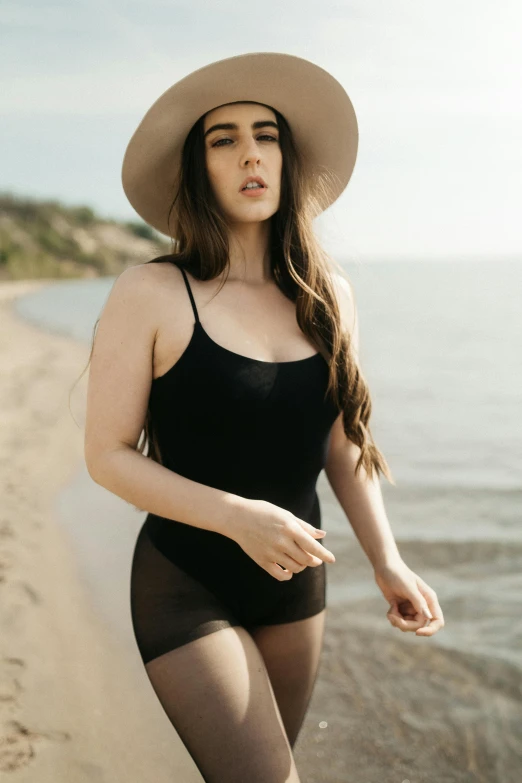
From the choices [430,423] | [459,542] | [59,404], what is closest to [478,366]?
[430,423]

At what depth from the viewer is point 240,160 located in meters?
2.00

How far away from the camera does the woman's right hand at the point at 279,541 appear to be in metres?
1.56

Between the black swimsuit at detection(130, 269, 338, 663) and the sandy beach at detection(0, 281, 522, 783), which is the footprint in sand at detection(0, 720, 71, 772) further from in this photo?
the black swimsuit at detection(130, 269, 338, 663)

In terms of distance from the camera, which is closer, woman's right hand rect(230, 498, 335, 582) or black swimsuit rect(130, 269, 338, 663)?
woman's right hand rect(230, 498, 335, 582)

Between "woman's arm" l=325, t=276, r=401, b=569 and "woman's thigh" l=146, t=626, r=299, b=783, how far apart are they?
52 cm

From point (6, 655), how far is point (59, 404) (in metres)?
6.24

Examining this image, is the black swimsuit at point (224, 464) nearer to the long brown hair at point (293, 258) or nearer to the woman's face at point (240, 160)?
the long brown hair at point (293, 258)

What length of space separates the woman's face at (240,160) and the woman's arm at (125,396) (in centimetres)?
38

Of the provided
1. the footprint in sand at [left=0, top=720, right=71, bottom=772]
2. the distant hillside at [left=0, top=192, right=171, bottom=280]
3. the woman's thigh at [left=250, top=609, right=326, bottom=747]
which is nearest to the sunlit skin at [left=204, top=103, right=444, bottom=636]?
the woman's thigh at [left=250, top=609, right=326, bottom=747]

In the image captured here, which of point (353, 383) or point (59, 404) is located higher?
point (353, 383)

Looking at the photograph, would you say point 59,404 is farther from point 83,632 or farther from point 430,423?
point 83,632

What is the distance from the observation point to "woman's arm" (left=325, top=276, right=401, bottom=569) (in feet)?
7.00

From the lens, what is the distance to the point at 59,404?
9406mm

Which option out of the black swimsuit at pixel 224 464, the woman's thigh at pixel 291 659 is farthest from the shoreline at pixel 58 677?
the black swimsuit at pixel 224 464
